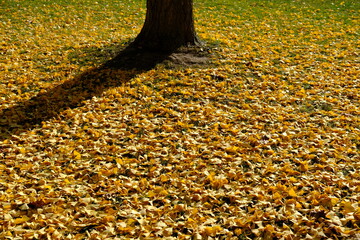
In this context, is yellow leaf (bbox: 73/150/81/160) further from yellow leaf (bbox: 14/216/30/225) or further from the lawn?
yellow leaf (bbox: 14/216/30/225)

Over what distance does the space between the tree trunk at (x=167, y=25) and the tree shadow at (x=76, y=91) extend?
221 mm

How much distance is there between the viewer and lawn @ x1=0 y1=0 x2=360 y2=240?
313 cm

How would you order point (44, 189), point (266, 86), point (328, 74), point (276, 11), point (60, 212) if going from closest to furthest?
point (60, 212), point (44, 189), point (266, 86), point (328, 74), point (276, 11)

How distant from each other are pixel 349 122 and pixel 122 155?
312 centimetres

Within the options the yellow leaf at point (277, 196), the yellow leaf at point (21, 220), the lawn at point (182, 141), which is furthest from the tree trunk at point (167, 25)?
the yellow leaf at point (21, 220)

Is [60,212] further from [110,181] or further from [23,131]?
[23,131]

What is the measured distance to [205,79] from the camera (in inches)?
238

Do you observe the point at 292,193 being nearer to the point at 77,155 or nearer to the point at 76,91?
the point at 77,155

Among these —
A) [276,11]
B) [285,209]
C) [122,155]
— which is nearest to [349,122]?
[285,209]

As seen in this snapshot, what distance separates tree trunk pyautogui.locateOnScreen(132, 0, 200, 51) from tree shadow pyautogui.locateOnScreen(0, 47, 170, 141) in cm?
22

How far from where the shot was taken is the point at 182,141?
4.40m

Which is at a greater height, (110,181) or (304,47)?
(304,47)

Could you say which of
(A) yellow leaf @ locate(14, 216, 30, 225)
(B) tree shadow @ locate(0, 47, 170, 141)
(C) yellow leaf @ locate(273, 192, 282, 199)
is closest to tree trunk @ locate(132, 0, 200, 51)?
(B) tree shadow @ locate(0, 47, 170, 141)

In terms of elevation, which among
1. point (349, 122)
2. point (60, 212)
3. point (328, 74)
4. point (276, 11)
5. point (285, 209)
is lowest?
point (60, 212)
